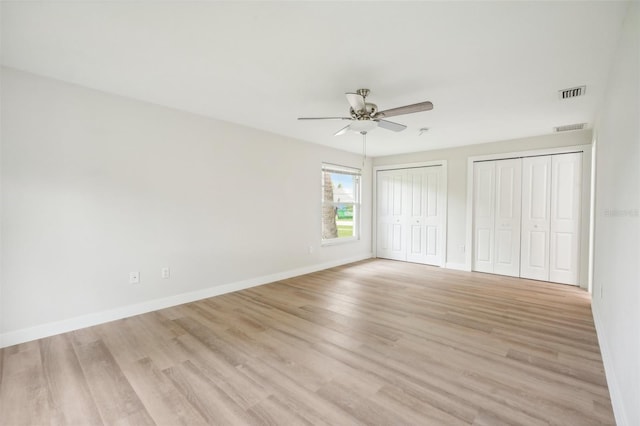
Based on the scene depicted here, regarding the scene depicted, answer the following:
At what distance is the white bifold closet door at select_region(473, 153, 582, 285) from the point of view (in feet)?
14.5

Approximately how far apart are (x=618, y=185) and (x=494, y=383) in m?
1.52

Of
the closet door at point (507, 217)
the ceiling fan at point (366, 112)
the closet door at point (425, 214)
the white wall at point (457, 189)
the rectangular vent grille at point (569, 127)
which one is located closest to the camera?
the ceiling fan at point (366, 112)

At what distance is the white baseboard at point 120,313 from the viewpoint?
250cm

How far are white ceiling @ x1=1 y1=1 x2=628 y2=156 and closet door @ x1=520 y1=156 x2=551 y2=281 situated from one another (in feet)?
4.55

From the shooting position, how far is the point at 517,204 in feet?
15.9

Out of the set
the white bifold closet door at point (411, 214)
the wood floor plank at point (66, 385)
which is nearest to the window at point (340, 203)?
the white bifold closet door at point (411, 214)

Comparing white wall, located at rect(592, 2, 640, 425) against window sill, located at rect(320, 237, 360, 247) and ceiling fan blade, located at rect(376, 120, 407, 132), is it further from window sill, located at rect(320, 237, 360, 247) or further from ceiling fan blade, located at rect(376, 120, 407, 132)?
window sill, located at rect(320, 237, 360, 247)

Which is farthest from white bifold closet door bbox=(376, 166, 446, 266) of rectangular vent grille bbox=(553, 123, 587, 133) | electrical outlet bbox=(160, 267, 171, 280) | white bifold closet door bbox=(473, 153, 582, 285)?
electrical outlet bbox=(160, 267, 171, 280)

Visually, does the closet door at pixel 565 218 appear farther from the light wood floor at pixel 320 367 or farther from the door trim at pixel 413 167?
the door trim at pixel 413 167

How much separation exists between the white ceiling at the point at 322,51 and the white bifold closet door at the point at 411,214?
2.54m

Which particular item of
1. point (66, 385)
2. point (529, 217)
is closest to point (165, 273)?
point (66, 385)

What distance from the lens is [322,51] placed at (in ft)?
7.12

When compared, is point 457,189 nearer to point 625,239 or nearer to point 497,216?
point 497,216

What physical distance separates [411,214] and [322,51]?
4.58 metres
